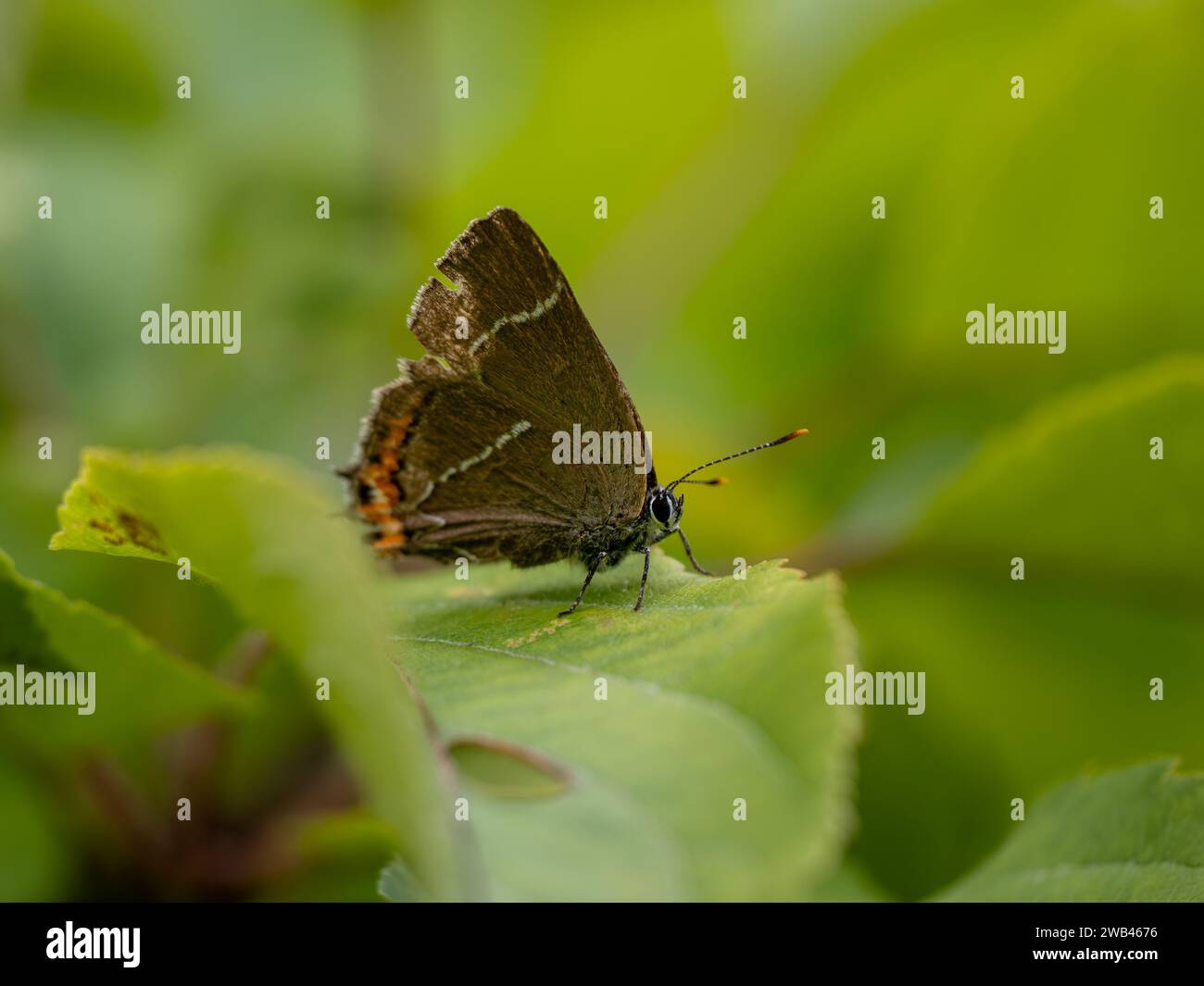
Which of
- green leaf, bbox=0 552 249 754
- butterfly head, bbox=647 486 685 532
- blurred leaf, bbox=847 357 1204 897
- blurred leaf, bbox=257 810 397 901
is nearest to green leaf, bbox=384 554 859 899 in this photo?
green leaf, bbox=0 552 249 754

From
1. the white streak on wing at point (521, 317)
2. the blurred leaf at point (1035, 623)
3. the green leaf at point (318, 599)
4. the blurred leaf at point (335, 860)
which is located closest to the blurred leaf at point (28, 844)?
the blurred leaf at point (335, 860)

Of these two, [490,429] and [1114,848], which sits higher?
[490,429]

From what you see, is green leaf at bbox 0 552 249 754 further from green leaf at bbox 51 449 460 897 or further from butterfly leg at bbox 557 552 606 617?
butterfly leg at bbox 557 552 606 617

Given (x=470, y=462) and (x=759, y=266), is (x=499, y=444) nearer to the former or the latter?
(x=470, y=462)

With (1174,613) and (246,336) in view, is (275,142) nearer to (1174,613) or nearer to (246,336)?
(246,336)

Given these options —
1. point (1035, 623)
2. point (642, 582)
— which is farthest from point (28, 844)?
point (1035, 623)
